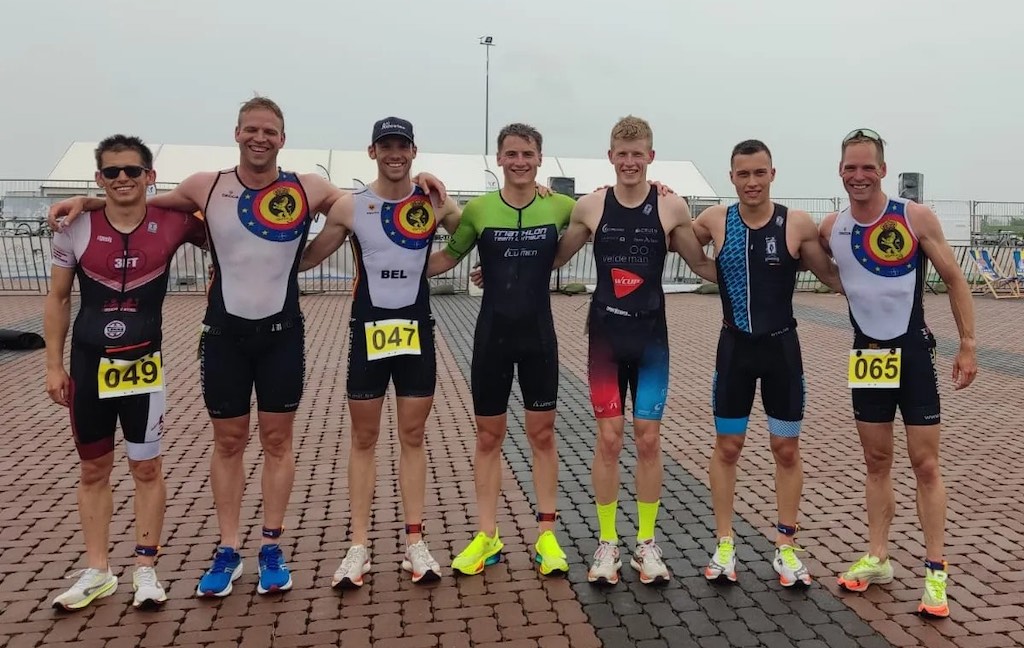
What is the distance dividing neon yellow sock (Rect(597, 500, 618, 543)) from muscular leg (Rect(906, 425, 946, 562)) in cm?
146

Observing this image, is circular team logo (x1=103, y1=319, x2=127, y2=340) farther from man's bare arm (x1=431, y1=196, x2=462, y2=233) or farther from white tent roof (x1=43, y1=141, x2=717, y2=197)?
white tent roof (x1=43, y1=141, x2=717, y2=197)

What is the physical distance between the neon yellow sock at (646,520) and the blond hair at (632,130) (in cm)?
184

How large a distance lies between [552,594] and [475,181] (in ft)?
82.0

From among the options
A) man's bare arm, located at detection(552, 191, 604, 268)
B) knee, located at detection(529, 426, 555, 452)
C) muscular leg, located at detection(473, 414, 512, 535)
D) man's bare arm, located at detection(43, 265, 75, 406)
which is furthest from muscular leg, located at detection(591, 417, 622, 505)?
man's bare arm, located at detection(43, 265, 75, 406)

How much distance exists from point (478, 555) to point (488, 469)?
1.48ft

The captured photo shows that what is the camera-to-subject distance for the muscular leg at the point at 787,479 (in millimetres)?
3875

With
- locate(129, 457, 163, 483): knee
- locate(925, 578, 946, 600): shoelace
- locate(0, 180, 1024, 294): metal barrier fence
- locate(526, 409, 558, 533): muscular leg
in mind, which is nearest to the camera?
locate(925, 578, 946, 600): shoelace

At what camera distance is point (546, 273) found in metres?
4.02

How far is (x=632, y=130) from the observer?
384 centimetres

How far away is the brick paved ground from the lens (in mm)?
3365

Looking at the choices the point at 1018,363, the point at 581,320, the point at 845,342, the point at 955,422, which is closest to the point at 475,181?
the point at 581,320

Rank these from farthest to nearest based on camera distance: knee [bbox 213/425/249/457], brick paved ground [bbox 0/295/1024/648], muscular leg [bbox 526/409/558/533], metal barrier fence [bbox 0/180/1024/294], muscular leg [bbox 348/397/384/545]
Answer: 1. metal barrier fence [bbox 0/180/1024/294]
2. muscular leg [bbox 526/409/558/533]
3. muscular leg [bbox 348/397/384/545]
4. knee [bbox 213/425/249/457]
5. brick paved ground [bbox 0/295/1024/648]

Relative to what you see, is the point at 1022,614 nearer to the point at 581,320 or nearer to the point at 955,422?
the point at 955,422

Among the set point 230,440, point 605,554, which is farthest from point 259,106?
point 605,554
